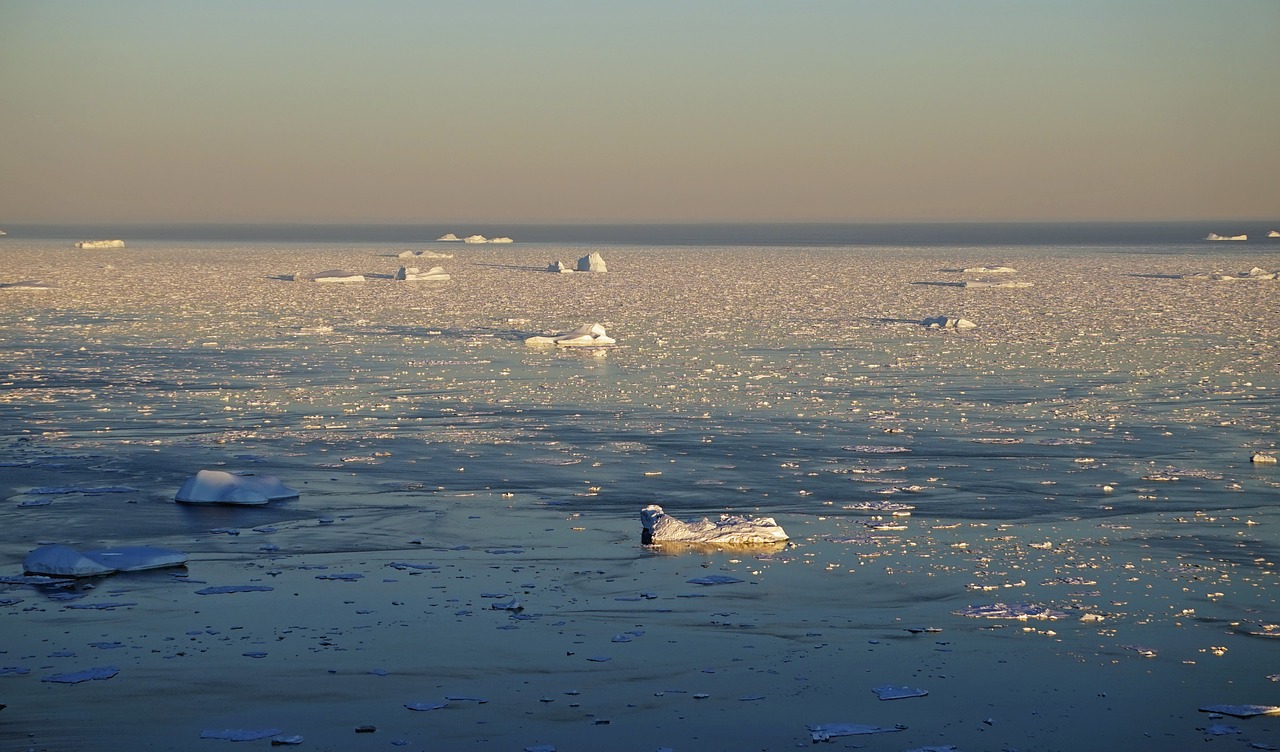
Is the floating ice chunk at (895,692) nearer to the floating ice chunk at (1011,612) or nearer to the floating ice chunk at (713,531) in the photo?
the floating ice chunk at (1011,612)

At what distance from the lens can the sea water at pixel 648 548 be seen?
7.68 meters

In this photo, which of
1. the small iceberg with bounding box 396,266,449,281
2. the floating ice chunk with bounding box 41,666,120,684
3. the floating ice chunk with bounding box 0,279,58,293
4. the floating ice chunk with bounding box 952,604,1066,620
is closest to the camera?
the floating ice chunk with bounding box 41,666,120,684


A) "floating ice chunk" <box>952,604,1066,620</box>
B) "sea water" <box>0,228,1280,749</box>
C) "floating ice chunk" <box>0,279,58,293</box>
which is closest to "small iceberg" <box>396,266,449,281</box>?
"floating ice chunk" <box>0,279,58,293</box>

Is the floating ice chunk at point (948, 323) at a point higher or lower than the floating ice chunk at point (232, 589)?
higher

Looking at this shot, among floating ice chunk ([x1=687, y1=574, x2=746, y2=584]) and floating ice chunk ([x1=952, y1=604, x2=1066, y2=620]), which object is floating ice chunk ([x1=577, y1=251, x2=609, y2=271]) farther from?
floating ice chunk ([x1=952, y1=604, x2=1066, y2=620])

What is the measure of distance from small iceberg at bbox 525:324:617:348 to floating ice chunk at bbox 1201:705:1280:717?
1825 centimetres

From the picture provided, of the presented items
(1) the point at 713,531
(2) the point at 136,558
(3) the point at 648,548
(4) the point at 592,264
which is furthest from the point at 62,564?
(4) the point at 592,264

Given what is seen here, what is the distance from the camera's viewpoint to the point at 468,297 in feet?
135

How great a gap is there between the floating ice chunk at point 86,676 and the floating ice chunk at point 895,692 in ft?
14.7

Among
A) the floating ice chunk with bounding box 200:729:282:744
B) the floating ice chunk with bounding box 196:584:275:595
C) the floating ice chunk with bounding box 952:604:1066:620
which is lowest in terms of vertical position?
the floating ice chunk with bounding box 200:729:282:744

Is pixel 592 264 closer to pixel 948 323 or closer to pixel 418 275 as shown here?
pixel 418 275

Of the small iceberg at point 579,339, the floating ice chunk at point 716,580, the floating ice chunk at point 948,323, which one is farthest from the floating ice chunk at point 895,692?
the floating ice chunk at point 948,323

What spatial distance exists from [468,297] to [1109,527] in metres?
31.2

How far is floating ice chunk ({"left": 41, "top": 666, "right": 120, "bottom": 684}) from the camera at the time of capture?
7.94 metres
